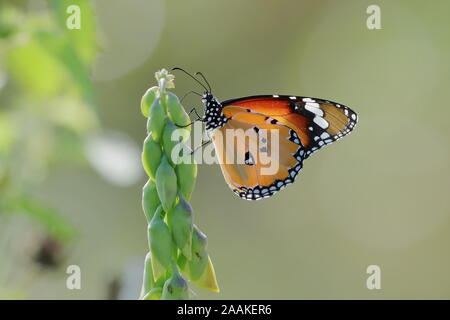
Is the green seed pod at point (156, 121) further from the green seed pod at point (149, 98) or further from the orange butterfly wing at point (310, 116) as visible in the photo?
the orange butterfly wing at point (310, 116)

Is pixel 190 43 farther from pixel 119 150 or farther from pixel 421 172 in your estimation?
pixel 119 150

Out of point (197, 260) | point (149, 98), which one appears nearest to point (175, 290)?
point (197, 260)

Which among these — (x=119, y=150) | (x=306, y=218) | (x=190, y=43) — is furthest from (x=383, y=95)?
(x=119, y=150)

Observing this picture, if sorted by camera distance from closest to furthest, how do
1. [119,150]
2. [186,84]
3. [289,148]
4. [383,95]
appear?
[119,150], [289,148], [186,84], [383,95]

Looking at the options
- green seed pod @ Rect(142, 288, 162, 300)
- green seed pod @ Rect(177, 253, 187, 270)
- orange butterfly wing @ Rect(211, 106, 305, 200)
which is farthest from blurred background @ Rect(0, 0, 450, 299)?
green seed pod @ Rect(142, 288, 162, 300)

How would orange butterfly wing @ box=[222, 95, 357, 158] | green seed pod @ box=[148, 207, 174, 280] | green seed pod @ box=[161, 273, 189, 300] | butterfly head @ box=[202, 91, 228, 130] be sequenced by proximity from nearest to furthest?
green seed pod @ box=[161, 273, 189, 300]
green seed pod @ box=[148, 207, 174, 280]
butterfly head @ box=[202, 91, 228, 130]
orange butterfly wing @ box=[222, 95, 357, 158]

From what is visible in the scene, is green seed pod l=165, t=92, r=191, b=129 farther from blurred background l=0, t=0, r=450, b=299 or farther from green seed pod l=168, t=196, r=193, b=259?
blurred background l=0, t=0, r=450, b=299
